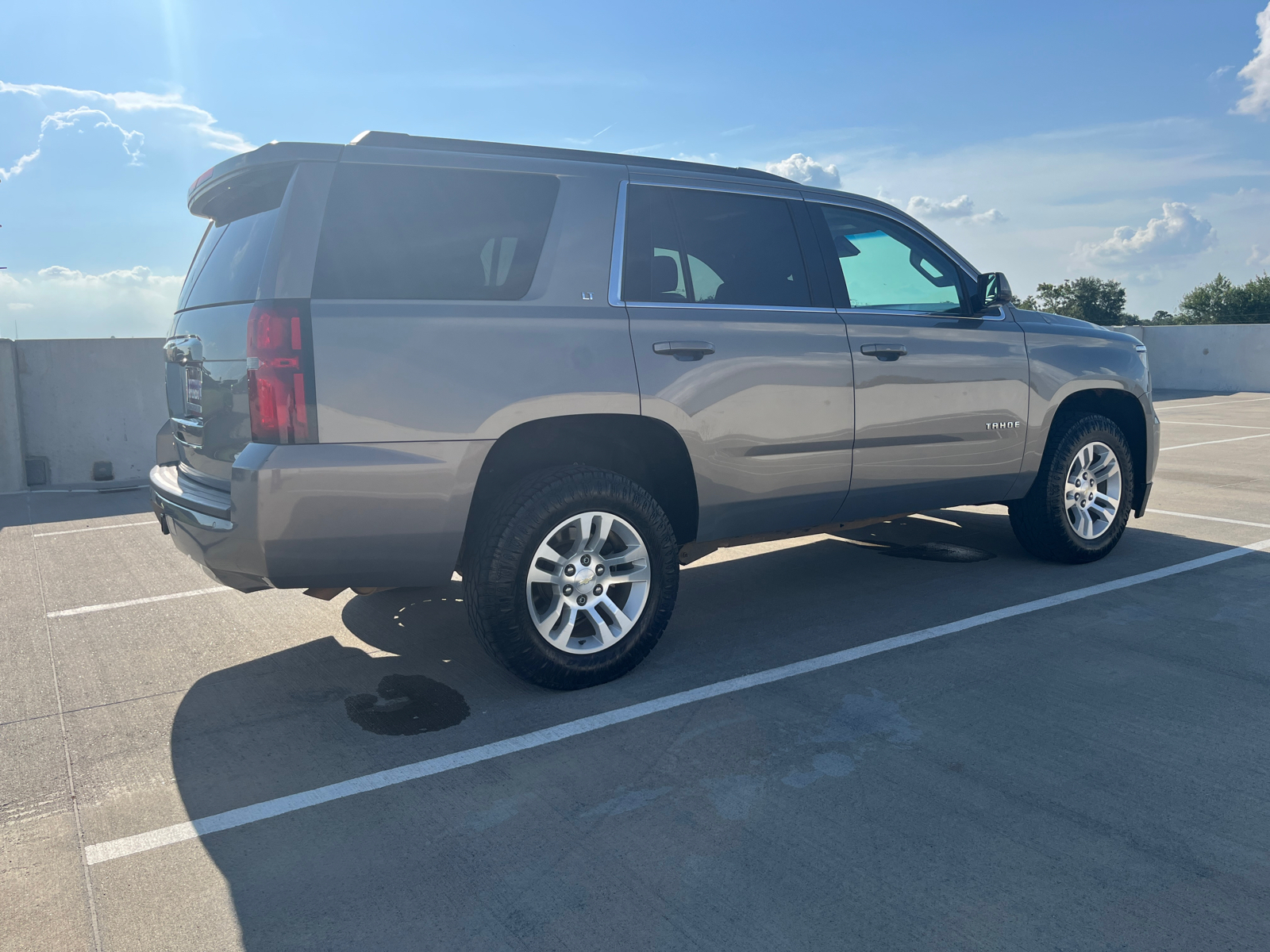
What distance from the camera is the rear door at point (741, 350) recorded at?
3959mm

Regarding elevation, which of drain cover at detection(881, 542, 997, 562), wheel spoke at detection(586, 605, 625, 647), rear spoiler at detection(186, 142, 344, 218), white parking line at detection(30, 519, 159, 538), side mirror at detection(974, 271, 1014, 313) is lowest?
white parking line at detection(30, 519, 159, 538)

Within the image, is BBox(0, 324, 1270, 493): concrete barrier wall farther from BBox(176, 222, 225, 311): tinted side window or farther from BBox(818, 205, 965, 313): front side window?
BBox(818, 205, 965, 313): front side window

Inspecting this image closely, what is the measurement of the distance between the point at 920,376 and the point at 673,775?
259 cm

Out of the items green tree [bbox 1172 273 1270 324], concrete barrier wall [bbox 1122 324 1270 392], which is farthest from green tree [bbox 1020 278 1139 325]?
concrete barrier wall [bbox 1122 324 1270 392]

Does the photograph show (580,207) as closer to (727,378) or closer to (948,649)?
(727,378)

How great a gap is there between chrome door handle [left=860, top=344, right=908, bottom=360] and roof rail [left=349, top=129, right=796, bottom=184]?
0.98 m

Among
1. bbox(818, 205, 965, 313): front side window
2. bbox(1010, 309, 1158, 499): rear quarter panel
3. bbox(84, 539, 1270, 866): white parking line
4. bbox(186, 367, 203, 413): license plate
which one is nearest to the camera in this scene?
bbox(84, 539, 1270, 866): white parking line

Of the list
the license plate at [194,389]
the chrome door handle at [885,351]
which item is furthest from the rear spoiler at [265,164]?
the chrome door handle at [885,351]

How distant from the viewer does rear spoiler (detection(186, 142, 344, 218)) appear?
338 cm

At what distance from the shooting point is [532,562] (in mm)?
3664

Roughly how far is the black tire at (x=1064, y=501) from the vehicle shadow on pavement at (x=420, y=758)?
0.14 metres

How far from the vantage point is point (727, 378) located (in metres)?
4.07

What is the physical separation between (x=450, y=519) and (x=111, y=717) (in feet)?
5.10

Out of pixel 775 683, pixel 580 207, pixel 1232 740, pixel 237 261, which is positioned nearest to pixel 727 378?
pixel 580 207
